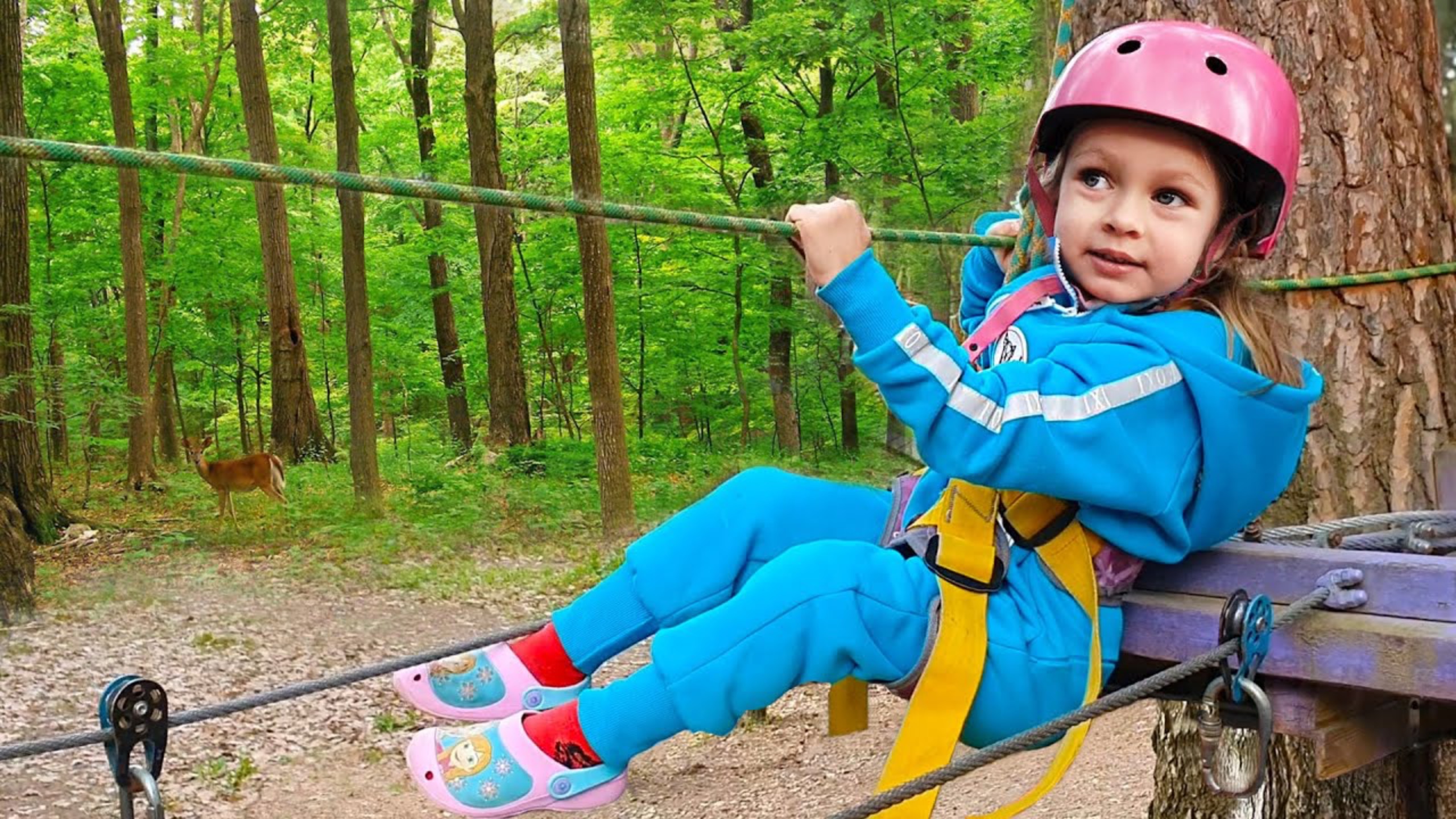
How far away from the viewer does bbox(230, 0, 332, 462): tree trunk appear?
11125mm

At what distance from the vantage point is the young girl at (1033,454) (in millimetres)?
1543

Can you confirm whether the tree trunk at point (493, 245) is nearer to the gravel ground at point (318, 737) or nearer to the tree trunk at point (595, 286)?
the tree trunk at point (595, 286)

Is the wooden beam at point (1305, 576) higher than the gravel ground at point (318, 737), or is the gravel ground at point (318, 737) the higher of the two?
the wooden beam at point (1305, 576)

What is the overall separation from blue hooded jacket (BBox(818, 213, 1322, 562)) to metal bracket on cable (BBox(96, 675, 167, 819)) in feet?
Answer: 3.09

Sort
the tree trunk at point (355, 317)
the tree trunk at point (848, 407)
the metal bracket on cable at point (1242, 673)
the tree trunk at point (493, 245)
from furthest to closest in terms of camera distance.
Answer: the tree trunk at point (848, 407) → the tree trunk at point (493, 245) → the tree trunk at point (355, 317) → the metal bracket on cable at point (1242, 673)

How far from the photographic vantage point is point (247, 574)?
29.6ft

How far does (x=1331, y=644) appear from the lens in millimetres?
1593

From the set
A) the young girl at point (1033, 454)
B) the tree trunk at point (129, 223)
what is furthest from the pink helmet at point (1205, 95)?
the tree trunk at point (129, 223)

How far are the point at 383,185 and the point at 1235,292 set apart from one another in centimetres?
121

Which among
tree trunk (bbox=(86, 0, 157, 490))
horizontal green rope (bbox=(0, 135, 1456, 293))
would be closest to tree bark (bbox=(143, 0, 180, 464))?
tree trunk (bbox=(86, 0, 157, 490))

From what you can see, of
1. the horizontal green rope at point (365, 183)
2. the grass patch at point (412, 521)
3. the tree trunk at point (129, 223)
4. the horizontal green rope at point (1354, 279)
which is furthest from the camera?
the tree trunk at point (129, 223)

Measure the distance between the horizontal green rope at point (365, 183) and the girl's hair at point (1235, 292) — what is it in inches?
18.2

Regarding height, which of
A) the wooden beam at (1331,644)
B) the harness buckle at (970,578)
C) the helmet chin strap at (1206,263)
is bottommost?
the wooden beam at (1331,644)

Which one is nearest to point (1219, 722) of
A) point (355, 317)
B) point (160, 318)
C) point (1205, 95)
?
point (1205, 95)
